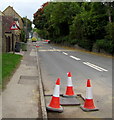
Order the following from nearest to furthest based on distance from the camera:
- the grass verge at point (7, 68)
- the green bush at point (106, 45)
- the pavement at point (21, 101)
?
the pavement at point (21, 101) < the grass verge at point (7, 68) < the green bush at point (106, 45)

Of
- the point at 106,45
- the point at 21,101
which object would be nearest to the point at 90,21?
the point at 106,45

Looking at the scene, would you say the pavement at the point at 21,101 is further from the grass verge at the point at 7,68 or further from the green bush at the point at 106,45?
A: the green bush at the point at 106,45

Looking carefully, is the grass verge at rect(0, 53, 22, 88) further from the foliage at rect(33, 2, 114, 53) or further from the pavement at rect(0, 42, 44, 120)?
the foliage at rect(33, 2, 114, 53)

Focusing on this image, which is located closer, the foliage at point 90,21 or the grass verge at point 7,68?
the grass verge at point 7,68

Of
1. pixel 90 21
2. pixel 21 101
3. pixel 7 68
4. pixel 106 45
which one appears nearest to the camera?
pixel 21 101

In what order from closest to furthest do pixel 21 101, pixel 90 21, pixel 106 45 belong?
pixel 21 101
pixel 106 45
pixel 90 21

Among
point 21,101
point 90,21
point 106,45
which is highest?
point 90,21

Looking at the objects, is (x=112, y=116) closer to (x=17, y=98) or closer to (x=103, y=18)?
(x=17, y=98)

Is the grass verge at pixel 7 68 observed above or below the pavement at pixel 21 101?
above

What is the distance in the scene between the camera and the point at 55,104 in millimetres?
6023

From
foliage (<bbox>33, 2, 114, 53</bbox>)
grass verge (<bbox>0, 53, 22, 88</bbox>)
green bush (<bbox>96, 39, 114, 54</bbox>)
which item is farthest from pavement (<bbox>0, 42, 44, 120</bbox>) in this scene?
green bush (<bbox>96, 39, 114, 54</bbox>)

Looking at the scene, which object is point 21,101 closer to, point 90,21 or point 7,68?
point 7,68

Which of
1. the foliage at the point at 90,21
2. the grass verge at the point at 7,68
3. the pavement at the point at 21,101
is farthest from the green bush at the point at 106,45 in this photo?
the pavement at the point at 21,101

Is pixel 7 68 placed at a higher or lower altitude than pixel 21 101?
higher
